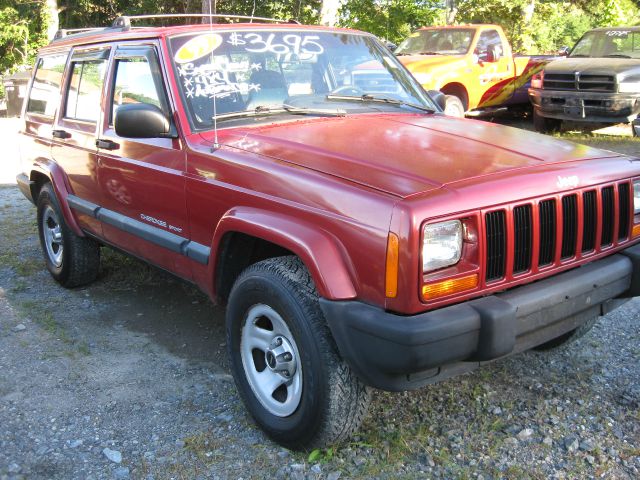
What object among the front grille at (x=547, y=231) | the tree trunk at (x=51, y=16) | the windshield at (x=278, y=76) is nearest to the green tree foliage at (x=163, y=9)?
the tree trunk at (x=51, y=16)

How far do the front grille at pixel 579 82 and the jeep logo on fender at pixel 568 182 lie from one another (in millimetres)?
8041

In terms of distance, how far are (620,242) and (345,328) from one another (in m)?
1.53

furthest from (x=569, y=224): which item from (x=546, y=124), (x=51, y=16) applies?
(x=51, y=16)

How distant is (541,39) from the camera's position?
26000mm

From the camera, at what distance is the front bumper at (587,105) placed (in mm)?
9977

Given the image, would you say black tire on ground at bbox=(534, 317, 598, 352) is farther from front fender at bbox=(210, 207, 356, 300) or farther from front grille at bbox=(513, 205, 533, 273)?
front fender at bbox=(210, 207, 356, 300)

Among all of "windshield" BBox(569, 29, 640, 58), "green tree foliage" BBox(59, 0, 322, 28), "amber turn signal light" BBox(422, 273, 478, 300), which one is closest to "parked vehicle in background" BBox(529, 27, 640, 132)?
Result: "windshield" BBox(569, 29, 640, 58)

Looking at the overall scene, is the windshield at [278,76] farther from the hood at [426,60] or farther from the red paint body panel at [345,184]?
the hood at [426,60]

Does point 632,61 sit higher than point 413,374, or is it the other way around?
point 632,61

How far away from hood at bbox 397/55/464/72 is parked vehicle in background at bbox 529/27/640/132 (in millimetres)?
1480

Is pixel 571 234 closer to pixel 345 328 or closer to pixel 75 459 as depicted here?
pixel 345 328

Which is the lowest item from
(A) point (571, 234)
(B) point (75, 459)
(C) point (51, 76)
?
(B) point (75, 459)

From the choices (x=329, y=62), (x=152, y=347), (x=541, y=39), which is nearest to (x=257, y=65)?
(x=329, y=62)

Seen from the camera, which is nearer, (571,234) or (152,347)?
(571,234)
